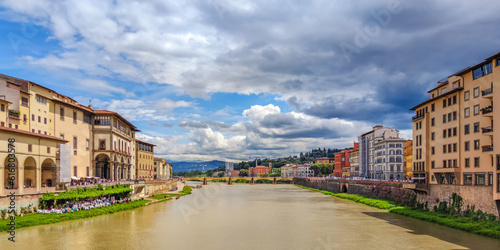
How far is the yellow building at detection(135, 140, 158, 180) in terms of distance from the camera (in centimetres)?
9475

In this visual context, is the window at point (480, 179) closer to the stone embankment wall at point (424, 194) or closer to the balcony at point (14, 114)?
the stone embankment wall at point (424, 194)

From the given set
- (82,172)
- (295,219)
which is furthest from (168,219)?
(82,172)

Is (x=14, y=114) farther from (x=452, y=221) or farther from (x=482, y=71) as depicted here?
(x=482, y=71)

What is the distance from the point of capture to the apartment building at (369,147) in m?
99.9

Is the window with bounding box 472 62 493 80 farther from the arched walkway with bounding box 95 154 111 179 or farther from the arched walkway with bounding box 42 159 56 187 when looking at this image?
the arched walkway with bounding box 95 154 111 179

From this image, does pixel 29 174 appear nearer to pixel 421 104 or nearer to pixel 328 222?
pixel 328 222

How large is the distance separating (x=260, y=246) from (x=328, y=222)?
14.3 m

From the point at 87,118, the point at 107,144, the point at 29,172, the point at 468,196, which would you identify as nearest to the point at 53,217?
the point at 29,172

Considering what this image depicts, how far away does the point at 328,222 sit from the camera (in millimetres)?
41344

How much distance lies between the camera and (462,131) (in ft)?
143

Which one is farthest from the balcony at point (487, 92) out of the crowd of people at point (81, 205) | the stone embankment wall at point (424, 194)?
the crowd of people at point (81, 205)

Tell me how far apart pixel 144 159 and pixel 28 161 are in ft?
200

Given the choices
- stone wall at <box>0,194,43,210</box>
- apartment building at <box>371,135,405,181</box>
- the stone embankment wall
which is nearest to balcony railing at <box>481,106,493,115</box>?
the stone embankment wall

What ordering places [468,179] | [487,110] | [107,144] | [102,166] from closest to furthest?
[487,110], [468,179], [107,144], [102,166]
